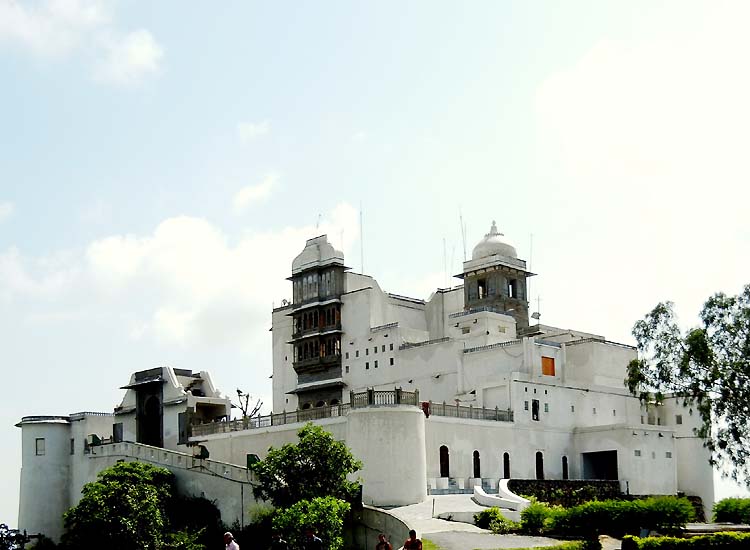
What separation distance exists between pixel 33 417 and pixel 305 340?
18.5 meters

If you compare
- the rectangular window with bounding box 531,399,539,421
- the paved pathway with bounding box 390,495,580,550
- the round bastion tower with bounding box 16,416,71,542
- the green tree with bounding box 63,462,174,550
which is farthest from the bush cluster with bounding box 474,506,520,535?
the round bastion tower with bounding box 16,416,71,542

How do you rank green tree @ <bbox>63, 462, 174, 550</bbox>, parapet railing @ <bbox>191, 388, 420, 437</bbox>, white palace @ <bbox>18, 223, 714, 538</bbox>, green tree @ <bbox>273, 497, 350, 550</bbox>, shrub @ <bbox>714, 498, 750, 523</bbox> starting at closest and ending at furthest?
green tree @ <bbox>273, 497, 350, 550</bbox>, shrub @ <bbox>714, 498, 750, 523</bbox>, green tree @ <bbox>63, 462, 174, 550</bbox>, parapet railing @ <bbox>191, 388, 420, 437</bbox>, white palace @ <bbox>18, 223, 714, 538</bbox>

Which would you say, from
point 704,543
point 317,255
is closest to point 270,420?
point 317,255

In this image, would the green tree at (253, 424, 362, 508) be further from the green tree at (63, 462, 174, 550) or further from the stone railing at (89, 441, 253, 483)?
the green tree at (63, 462, 174, 550)

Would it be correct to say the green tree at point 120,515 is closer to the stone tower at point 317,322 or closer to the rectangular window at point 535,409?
the rectangular window at point 535,409

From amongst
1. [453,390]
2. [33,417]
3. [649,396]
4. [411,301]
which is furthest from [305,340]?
[649,396]

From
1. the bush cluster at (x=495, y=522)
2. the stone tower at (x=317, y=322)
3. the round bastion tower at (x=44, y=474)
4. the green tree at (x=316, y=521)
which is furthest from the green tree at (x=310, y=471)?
the stone tower at (x=317, y=322)

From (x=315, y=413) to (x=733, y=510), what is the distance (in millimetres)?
20356

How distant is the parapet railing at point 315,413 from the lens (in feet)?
159

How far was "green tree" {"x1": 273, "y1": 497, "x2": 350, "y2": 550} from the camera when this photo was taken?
40281mm

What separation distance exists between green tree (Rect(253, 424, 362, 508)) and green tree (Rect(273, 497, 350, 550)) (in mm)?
1856

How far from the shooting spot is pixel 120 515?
47.9 meters

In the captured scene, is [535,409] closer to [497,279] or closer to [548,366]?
[548,366]

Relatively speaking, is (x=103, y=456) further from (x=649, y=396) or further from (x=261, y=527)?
(x=649, y=396)
